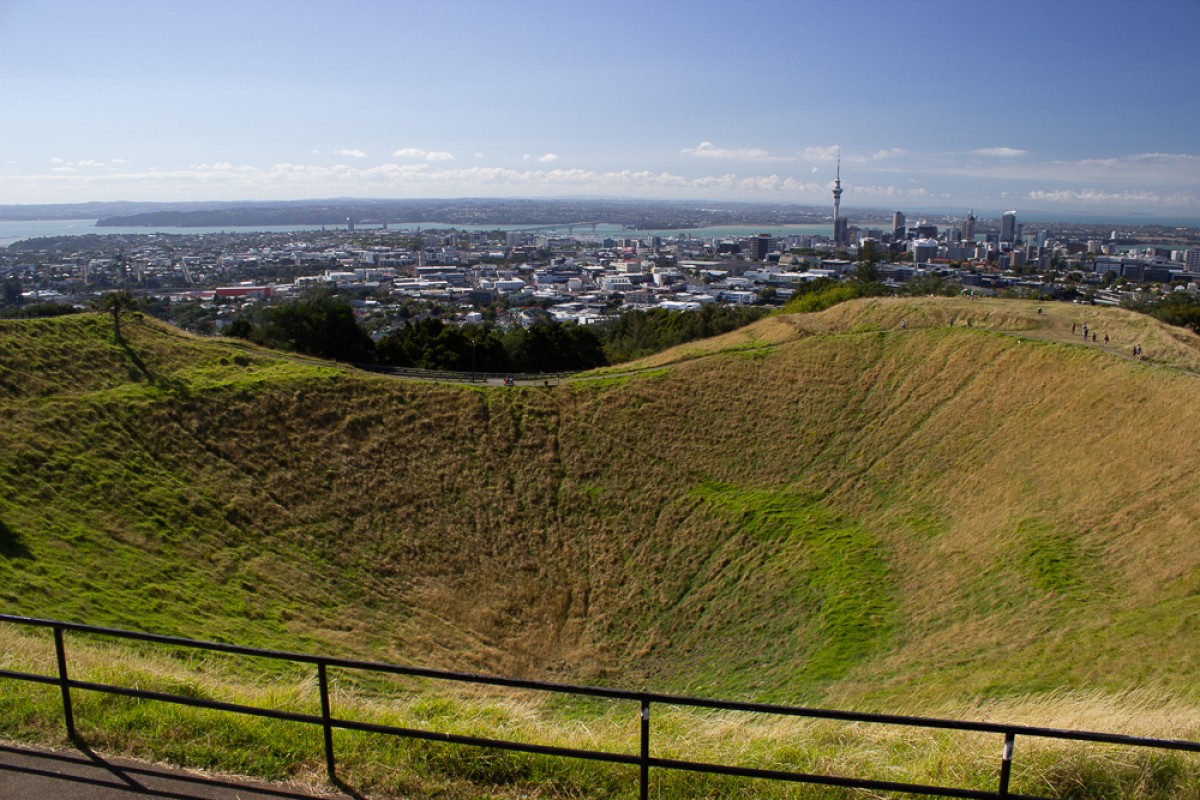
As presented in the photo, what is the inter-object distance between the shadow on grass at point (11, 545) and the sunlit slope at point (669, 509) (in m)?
0.10

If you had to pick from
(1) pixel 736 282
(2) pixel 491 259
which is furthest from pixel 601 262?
(1) pixel 736 282

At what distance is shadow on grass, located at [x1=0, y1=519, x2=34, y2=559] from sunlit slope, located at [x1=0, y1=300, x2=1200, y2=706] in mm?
101

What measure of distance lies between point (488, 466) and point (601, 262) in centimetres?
13329

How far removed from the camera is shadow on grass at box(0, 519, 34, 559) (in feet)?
54.2

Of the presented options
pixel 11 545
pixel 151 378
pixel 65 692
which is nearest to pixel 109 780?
pixel 65 692

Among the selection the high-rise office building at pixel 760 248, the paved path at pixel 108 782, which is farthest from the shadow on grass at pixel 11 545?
the high-rise office building at pixel 760 248

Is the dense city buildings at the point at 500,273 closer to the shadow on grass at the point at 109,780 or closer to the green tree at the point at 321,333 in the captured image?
the green tree at the point at 321,333

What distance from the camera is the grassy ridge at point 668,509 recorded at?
56.6 feet

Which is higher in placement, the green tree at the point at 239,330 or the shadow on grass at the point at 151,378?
the green tree at the point at 239,330

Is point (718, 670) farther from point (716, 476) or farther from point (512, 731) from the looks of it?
point (512, 731)

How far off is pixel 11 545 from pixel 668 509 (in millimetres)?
18538

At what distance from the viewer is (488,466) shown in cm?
2814

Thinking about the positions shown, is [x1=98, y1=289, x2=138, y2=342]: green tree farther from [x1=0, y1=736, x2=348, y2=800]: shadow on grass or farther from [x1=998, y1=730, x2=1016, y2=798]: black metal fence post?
[x1=998, y1=730, x2=1016, y2=798]: black metal fence post

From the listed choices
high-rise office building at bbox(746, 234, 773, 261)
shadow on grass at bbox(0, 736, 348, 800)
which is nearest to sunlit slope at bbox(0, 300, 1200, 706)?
shadow on grass at bbox(0, 736, 348, 800)
